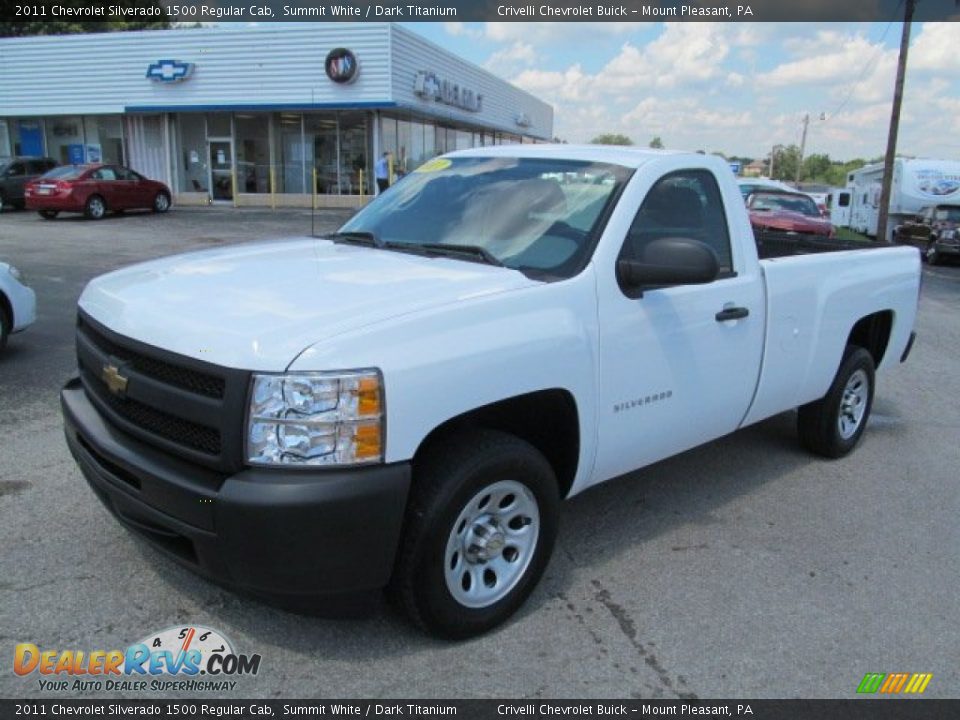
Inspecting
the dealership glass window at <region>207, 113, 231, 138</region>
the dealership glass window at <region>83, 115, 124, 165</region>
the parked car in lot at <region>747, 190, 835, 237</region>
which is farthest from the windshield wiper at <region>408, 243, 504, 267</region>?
the dealership glass window at <region>83, 115, 124, 165</region>

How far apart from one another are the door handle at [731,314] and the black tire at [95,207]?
2145 centimetres

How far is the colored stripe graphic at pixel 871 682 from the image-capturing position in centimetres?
298

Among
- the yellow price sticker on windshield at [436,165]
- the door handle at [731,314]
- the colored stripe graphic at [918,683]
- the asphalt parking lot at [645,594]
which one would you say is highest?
the yellow price sticker on windshield at [436,165]

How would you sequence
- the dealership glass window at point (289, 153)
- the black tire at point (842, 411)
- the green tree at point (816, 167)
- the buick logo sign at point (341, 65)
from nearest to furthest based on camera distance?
the black tire at point (842, 411)
the buick logo sign at point (341, 65)
the dealership glass window at point (289, 153)
the green tree at point (816, 167)

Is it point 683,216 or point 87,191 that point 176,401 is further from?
point 87,191

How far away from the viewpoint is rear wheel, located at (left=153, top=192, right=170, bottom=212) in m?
24.4

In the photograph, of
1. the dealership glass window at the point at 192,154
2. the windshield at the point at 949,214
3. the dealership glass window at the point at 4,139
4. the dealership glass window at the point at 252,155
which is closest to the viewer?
the windshield at the point at 949,214

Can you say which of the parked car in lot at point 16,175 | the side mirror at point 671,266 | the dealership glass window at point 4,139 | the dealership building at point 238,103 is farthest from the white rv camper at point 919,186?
the dealership glass window at point 4,139

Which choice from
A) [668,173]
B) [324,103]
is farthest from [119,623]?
[324,103]

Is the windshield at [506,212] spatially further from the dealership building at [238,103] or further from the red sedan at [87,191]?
the dealership building at [238,103]

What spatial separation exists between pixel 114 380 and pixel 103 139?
32.5 meters

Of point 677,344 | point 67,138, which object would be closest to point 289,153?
point 67,138

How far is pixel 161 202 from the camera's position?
2473 centimetres
